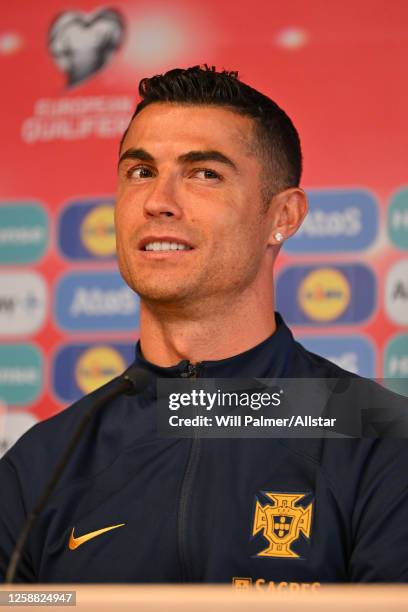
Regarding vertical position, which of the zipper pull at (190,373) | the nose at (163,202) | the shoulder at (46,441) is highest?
the nose at (163,202)

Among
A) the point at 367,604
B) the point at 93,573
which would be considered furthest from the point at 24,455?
the point at 367,604

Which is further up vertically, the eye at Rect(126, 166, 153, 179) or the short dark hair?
the short dark hair

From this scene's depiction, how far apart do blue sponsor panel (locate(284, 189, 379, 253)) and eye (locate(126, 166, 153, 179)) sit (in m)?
0.61

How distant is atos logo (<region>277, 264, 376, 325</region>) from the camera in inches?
91.9

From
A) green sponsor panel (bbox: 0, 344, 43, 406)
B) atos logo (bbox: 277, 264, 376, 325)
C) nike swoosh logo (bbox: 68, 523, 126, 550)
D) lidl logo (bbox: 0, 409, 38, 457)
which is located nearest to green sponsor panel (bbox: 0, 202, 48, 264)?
→ green sponsor panel (bbox: 0, 344, 43, 406)

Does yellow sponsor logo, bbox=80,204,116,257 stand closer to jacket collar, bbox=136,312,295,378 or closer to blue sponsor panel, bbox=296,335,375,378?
blue sponsor panel, bbox=296,335,375,378

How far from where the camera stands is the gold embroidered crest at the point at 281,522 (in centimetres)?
156

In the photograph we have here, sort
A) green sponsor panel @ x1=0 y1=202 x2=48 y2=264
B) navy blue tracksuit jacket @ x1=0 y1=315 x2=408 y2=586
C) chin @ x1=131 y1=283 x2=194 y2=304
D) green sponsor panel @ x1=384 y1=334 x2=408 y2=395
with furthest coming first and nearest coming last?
green sponsor panel @ x1=0 y1=202 x2=48 y2=264 → green sponsor panel @ x1=384 y1=334 x2=408 y2=395 → chin @ x1=131 y1=283 x2=194 y2=304 → navy blue tracksuit jacket @ x1=0 y1=315 x2=408 y2=586

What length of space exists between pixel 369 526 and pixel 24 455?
0.64 m

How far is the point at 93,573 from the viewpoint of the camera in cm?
160

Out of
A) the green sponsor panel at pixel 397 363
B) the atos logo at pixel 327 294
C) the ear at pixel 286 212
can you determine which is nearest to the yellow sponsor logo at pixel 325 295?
the atos logo at pixel 327 294

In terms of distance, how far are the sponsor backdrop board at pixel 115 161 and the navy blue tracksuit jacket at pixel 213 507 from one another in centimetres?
61

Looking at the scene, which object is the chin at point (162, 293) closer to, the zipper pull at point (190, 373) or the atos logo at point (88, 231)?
the zipper pull at point (190, 373)

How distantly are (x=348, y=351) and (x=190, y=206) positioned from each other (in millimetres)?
726
